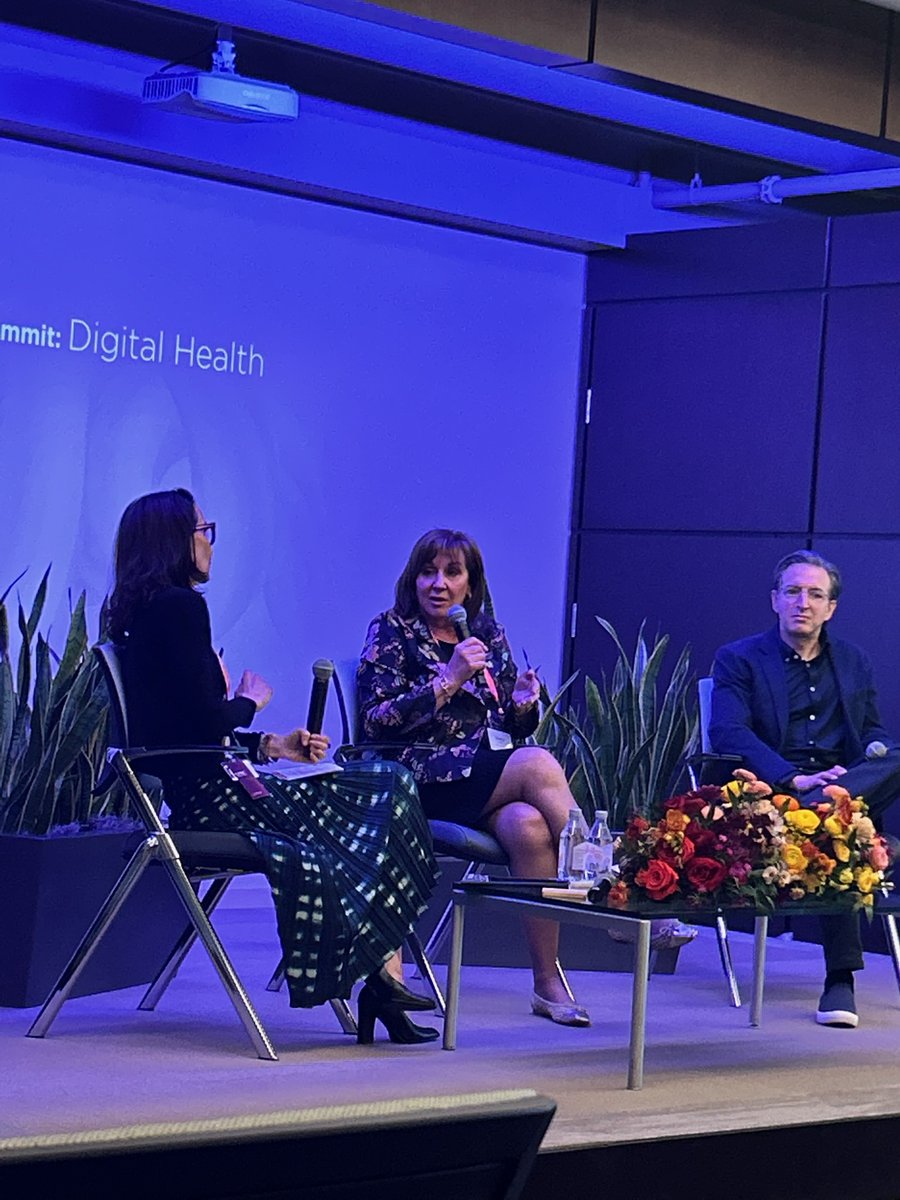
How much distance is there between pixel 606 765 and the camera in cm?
589

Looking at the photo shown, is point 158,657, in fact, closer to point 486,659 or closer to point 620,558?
point 486,659

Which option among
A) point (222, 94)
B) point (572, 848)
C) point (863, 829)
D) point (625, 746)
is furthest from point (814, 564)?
point (222, 94)

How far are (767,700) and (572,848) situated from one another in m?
1.28

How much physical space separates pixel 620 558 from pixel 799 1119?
3859 mm

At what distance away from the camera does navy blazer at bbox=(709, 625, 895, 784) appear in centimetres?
552

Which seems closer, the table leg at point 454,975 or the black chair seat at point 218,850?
the black chair seat at point 218,850

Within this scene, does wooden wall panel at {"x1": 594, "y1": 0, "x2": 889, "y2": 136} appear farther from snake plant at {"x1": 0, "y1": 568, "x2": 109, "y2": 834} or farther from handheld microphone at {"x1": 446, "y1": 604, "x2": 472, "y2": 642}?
snake plant at {"x1": 0, "y1": 568, "x2": 109, "y2": 834}

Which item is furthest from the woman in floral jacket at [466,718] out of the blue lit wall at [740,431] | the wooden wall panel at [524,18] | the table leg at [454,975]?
the blue lit wall at [740,431]

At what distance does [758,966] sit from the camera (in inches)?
189

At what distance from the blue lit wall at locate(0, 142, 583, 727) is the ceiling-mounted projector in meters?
0.51

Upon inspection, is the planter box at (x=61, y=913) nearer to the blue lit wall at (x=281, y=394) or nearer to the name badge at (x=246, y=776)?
the name badge at (x=246, y=776)

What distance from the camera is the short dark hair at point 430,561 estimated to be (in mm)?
4973

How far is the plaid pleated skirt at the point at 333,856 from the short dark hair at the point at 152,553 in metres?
0.41

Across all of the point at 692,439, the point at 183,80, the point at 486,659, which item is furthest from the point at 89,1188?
the point at 692,439
